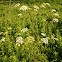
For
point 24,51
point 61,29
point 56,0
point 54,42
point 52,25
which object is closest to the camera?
point 24,51

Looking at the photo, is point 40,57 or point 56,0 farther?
point 56,0

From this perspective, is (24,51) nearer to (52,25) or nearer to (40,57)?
(40,57)

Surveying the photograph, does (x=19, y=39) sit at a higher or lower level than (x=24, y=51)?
higher

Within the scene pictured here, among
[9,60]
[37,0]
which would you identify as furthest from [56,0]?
[9,60]

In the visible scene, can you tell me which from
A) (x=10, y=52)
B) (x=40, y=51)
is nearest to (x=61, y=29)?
(x=40, y=51)

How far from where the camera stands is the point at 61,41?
3.15 m

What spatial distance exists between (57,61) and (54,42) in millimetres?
701

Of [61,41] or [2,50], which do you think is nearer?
[2,50]

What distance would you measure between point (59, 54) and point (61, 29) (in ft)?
4.18

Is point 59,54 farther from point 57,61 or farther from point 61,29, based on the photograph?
point 61,29

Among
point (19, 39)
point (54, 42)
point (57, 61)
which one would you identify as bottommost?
point (57, 61)

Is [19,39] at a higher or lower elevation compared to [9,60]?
higher

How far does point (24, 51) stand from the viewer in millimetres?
2686

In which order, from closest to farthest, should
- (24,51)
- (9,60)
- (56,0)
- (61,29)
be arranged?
(9,60)
(24,51)
(61,29)
(56,0)
